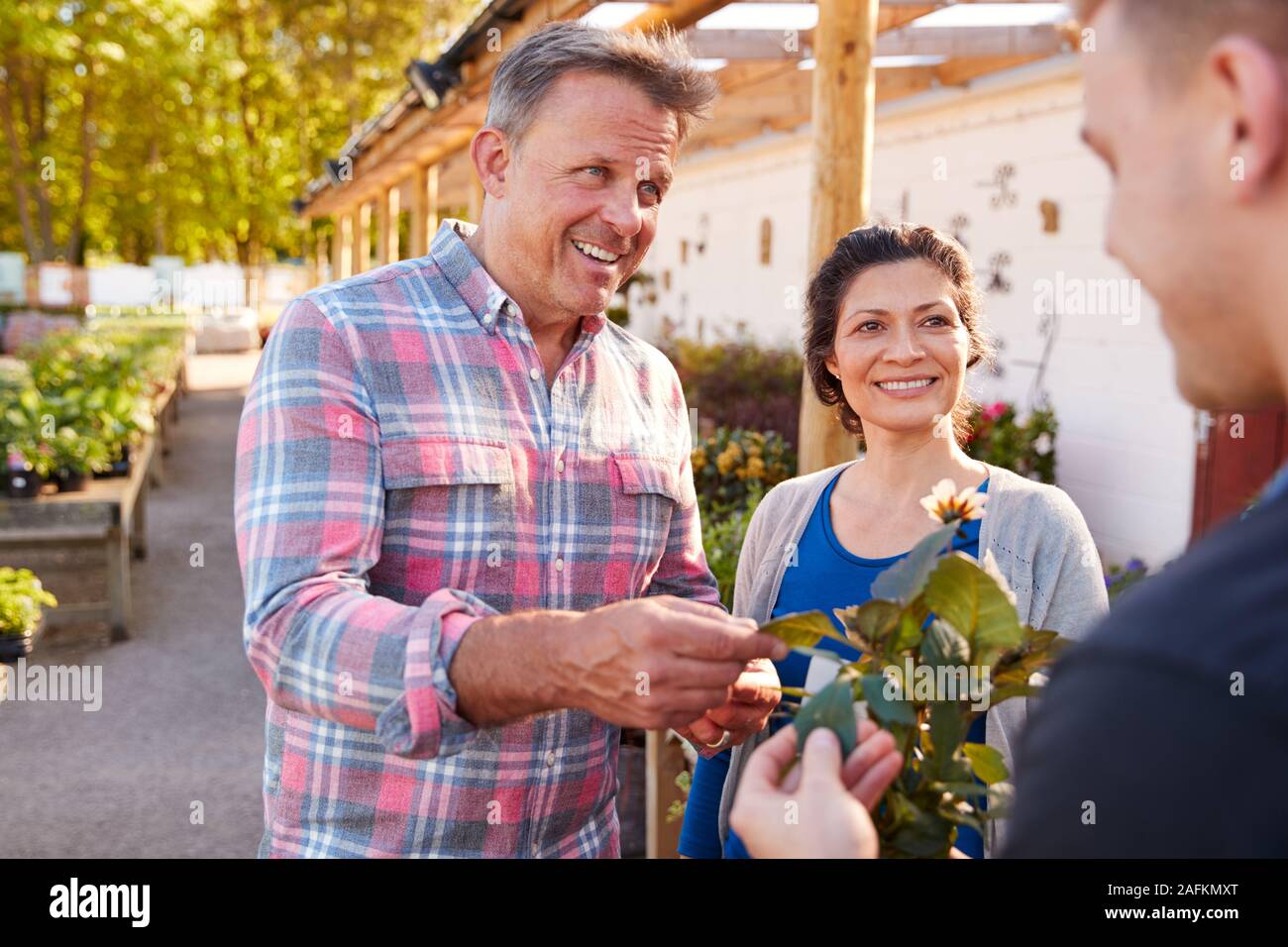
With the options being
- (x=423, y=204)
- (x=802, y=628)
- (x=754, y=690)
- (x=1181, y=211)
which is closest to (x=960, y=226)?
(x=423, y=204)

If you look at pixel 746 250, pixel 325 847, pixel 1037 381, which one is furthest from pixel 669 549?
pixel 746 250

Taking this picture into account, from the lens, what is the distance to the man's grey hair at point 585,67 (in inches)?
79.0

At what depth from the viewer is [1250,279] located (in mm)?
833

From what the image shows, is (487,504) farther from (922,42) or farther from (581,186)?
(922,42)

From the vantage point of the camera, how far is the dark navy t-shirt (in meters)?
2.43

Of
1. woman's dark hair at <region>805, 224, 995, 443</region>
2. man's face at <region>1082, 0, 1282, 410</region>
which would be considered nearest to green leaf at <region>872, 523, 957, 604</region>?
man's face at <region>1082, 0, 1282, 410</region>

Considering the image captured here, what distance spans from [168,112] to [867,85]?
31400 mm

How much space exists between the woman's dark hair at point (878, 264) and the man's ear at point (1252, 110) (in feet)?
6.19

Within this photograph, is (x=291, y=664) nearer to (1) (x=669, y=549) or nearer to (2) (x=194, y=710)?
(1) (x=669, y=549)

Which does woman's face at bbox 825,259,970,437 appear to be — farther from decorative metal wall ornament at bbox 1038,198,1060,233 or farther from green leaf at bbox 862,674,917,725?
decorative metal wall ornament at bbox 1038,198,1060,233

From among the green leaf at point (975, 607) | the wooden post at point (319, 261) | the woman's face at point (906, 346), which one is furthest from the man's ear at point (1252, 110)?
the wooden post at point (319, 261)

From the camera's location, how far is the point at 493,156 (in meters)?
2.13

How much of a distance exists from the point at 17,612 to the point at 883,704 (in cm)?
640

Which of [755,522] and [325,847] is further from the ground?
[755,522]
